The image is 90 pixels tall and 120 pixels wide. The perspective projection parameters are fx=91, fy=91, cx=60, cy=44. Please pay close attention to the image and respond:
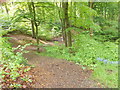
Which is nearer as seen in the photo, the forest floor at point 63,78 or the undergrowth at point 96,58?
the forest floor at point 63,78

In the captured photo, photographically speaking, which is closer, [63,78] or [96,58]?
[63,78]

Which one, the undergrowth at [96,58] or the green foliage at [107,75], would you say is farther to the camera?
Answer: the undergrowth at [96,58]

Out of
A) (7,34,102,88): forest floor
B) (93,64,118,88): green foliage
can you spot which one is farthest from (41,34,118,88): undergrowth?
(7,34,102,88): forest floor

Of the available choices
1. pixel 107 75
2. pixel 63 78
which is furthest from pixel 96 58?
pixel 63 78

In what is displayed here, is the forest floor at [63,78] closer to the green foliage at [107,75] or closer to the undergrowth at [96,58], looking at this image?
the green foliage at [107,75]

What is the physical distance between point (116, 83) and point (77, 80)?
1.16m

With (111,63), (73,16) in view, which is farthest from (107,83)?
(73,16)

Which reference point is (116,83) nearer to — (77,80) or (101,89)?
(101,89)

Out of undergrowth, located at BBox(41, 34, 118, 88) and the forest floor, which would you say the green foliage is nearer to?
undergrowth, located at BBox(41, 34, 118, 88)

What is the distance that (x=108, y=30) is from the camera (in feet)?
28.7

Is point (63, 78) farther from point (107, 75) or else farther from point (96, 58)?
point (96, 58)

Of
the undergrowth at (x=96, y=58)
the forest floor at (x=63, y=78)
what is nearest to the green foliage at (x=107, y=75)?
the undergrowth at (x=96, y=58)

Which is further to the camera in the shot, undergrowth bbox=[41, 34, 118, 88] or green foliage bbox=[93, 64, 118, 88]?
undergrowth bbox=[41, 34, 118, 88]

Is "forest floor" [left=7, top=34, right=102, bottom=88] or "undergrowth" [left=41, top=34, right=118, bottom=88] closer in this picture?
"forest floor" [left=7, top=34, right=102, bottom=88]
